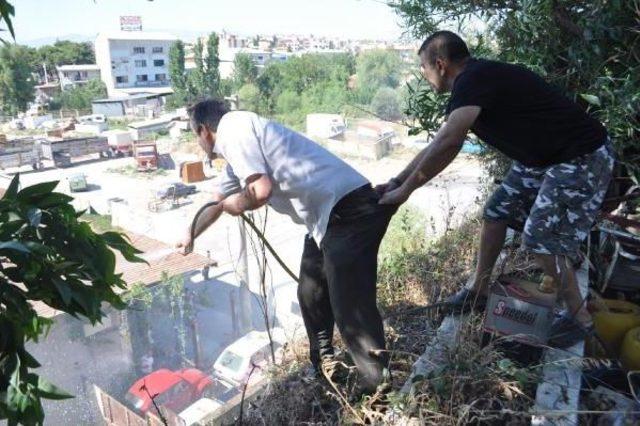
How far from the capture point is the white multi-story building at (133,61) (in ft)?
222

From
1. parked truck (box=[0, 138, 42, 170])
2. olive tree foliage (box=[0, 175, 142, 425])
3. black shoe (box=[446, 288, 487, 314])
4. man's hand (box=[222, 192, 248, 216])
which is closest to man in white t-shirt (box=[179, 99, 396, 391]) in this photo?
man's hand (box=[222, 192, 248, 216])

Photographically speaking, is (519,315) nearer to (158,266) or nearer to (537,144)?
(537,144)

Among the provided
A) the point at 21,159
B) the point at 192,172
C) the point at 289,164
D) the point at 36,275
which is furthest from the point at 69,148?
the point at 36,275

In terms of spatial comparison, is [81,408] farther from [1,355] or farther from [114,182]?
[114,182]

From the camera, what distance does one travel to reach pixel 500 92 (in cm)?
241

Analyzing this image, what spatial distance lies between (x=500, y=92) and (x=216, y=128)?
132 centimetres

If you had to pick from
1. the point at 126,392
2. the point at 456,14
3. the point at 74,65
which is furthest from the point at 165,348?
the point at 74,65

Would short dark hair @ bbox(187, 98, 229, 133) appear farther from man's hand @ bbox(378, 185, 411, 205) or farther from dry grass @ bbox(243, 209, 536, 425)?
dry grass @ bbox(243, 209, 536, 425)

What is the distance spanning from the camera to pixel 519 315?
7.97 ft

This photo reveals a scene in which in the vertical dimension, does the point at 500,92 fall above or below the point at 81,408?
above

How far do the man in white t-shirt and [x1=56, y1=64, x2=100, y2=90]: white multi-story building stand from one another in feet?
231

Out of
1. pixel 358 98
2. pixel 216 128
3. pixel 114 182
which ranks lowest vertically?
pixel 114 182

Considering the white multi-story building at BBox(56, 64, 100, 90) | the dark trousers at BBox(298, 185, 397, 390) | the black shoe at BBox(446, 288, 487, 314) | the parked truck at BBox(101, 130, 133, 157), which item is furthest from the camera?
the white multi-story building at BBox(56, 64, 100, 90)

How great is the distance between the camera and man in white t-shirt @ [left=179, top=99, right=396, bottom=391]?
237cm
